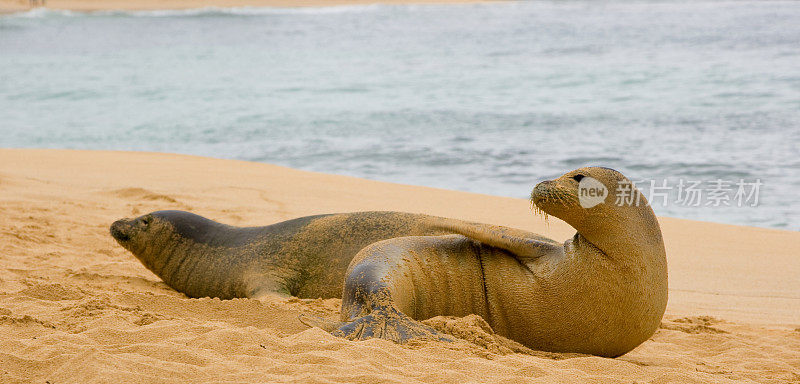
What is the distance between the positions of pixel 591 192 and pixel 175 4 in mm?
60458

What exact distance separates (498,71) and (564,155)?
1161 cm

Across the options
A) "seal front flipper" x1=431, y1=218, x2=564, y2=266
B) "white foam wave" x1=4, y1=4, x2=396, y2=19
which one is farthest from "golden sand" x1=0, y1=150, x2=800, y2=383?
"white foam wave" x1=4, y1=4, x2=396, y2=19

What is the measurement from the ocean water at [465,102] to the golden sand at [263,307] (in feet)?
5.63

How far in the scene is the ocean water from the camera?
37.6 feet

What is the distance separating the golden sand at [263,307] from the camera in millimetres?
3193

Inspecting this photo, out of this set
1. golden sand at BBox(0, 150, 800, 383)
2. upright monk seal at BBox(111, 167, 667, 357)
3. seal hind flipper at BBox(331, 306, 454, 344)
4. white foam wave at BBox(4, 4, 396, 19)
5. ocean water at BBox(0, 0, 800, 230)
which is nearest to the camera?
golden sand at BBox(0, 150, 800, 383)

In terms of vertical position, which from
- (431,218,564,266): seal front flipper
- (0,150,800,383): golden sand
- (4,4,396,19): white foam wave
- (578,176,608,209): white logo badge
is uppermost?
(4,4,396,19): white foam wave

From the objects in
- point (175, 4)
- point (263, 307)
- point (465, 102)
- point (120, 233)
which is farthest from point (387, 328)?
point (175, 4)

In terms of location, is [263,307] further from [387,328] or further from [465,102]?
[465,102]

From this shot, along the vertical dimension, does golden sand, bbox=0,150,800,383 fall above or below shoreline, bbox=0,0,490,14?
below

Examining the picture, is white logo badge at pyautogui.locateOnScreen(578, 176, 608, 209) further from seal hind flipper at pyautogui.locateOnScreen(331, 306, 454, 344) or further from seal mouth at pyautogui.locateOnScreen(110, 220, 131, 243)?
seal mouth at pyautogui.locateOnScreen(110, 220, 131, 243)

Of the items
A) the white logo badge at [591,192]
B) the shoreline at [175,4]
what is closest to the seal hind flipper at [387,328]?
the white logo badge at [591,192]

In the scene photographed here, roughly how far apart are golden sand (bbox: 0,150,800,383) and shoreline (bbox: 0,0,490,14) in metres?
50.6

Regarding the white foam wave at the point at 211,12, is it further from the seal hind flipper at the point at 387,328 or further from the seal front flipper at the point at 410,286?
the seal hind flipper at the point at 387,328
